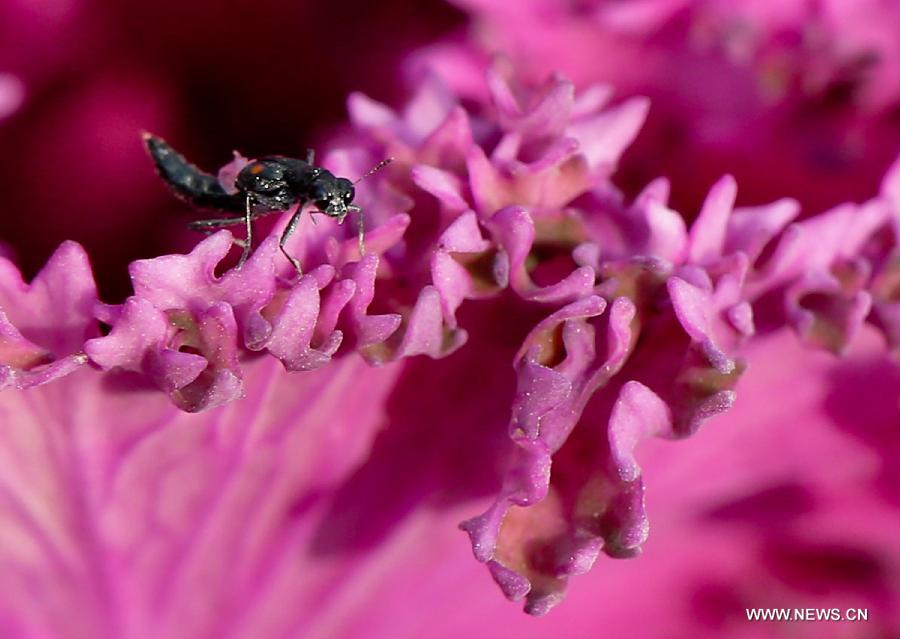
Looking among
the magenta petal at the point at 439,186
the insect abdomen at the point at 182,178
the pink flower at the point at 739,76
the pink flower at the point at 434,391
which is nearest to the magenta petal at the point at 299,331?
the pink flower at the point at 434,391

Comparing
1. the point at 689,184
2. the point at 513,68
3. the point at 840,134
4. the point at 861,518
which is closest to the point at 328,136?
the point at 513,68

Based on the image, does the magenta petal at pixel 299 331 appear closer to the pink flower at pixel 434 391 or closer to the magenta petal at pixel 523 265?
the pink flower at pixel 434 391

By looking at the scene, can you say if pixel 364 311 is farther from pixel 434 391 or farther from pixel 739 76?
pixel 739 76

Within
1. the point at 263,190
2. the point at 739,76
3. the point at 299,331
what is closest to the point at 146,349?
the point at 299,331

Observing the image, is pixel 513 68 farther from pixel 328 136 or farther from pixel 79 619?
pixel 79 619

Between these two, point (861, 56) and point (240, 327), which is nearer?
point (240, 327)

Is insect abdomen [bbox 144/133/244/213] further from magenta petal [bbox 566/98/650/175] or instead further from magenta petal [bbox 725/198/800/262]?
magenta petal [bbox 725/198/800/262]
